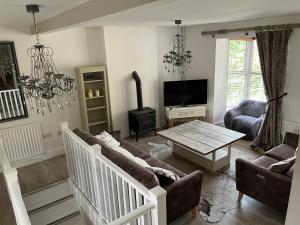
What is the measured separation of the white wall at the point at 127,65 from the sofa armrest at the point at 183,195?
3067 millimetres

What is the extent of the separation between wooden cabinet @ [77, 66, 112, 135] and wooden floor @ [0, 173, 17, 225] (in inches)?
77.8

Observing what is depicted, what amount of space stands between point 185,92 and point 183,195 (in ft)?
11.8

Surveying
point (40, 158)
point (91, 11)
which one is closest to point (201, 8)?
point (91, 11)

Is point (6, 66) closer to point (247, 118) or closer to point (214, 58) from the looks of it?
point (214, 58)

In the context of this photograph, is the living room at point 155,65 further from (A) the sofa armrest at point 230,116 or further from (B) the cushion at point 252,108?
(A) the sofa armrest at point 230,116

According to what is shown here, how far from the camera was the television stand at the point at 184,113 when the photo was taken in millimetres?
6031

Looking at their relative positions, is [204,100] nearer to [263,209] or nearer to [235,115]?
[235,115]

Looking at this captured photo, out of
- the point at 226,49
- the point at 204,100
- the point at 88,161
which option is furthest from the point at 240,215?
the point at 226,49

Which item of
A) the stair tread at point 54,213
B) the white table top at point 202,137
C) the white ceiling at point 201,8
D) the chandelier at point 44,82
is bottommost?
the stair tread at point 54,213

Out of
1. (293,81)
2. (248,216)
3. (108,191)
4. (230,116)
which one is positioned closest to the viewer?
(108,191)

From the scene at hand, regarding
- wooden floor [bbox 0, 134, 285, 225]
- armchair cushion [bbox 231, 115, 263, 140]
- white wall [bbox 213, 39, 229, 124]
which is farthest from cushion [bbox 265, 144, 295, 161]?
white wall [bbox 213, 39, 229, 124]

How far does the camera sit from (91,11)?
2.26 meters

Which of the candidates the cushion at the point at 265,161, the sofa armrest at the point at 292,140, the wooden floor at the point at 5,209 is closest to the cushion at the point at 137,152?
the cushion at the point at 265,161

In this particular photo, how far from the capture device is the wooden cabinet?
5061mm
